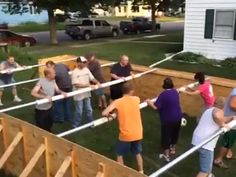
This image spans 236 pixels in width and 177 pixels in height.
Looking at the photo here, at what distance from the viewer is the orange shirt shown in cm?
627

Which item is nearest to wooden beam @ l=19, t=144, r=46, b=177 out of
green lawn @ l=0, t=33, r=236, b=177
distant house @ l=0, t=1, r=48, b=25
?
green lawn @ l=0, t=33, r=236, b=177

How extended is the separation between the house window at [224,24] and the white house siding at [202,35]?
0.22m

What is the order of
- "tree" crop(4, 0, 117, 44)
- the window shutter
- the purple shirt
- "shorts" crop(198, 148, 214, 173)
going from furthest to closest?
1. "tree" crop(4, 0, 117, 44)
2. the window shutter
3. the purple shirt
4. "shorts" crop(198, 148, 214, 173)

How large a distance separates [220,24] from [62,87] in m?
9.97

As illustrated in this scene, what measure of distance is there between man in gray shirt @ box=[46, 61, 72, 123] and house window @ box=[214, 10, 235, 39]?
31.3 feet

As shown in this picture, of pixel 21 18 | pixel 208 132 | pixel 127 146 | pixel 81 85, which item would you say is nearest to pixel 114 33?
pixel 21 18

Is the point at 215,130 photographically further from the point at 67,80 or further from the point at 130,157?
the point at 67,80

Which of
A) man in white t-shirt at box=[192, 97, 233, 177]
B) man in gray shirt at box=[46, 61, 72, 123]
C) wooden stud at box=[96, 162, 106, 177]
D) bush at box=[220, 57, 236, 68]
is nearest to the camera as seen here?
wooden stud at box=[96, 162, 106, 177]

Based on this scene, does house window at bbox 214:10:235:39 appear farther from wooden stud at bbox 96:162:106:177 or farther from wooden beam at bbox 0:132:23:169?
wooden stud at bbox 96:162:106:177

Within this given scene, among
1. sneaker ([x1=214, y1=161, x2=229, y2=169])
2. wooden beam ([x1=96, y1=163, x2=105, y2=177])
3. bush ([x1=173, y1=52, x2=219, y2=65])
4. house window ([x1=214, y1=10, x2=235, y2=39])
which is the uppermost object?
house window ([x1=214, y1=10, x2=235, y2=39])

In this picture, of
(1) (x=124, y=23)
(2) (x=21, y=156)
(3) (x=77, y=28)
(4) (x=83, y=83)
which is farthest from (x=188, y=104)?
(1) (x=124, y=23)

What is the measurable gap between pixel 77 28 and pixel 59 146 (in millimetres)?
26366

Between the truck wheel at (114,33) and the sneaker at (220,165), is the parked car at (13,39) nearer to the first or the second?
the truck wheel at (114,33)

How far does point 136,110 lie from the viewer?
637 centimetres
